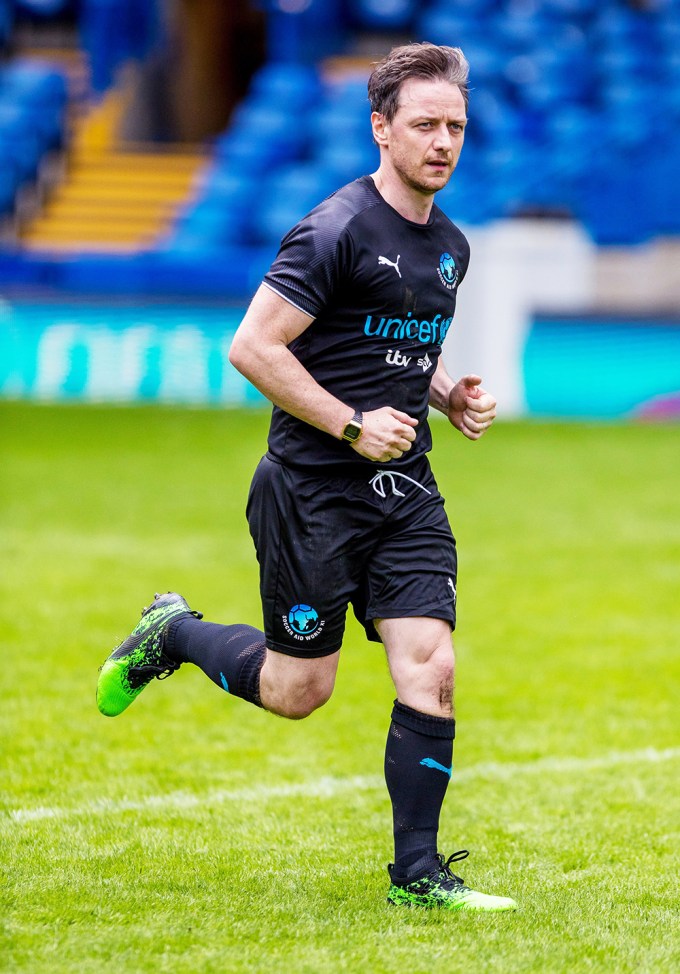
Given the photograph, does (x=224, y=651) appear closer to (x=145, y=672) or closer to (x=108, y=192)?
(x=145, y=672)

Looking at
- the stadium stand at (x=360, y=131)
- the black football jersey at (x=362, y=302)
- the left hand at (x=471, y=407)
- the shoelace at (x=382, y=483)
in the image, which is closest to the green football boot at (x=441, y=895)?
the shoelace at (x=382, y=483)

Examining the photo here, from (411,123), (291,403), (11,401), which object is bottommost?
(11,401)

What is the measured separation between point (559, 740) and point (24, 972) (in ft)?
9.43

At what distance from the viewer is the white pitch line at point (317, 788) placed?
4.83m

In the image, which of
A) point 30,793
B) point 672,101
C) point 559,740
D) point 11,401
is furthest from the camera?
point 672,101

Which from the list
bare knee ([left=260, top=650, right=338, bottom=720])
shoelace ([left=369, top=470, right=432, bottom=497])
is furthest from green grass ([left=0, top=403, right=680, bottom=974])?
shoelace ([left=369, top=470, right=432, bottom=497])

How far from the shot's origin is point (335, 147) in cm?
2177

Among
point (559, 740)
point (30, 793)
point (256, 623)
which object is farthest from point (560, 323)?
point (30, 793)

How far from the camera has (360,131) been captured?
21.9 metres

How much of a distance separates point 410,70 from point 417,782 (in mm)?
1858

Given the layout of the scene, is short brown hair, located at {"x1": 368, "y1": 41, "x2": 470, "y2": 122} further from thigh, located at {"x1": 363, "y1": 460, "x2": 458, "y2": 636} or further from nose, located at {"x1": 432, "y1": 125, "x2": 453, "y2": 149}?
thigh, located at {"x1": 363, "y1": 460, "x2": 458, "y2": 636}

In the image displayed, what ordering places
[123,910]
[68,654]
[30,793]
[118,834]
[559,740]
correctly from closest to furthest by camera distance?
[123,910] → [118,834] → [30,793] → [559,740] → [68,654]

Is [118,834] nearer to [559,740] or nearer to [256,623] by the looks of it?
[559,740]

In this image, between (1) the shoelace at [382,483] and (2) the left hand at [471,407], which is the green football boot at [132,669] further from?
(2) the left hand at [471,407]
